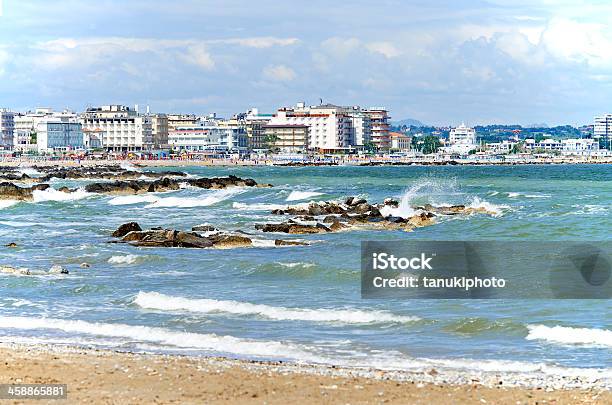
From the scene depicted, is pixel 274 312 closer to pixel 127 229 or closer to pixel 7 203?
pixel 127 229

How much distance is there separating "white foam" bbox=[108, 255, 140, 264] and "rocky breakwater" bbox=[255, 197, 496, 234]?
9.94 metres

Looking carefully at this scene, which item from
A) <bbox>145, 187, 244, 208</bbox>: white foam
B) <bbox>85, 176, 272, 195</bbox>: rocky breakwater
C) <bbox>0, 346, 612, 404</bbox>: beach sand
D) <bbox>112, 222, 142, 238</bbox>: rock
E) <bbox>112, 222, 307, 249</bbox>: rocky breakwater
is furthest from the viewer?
<bbox>85, 176, 272, 195</bbox>: rocky breakwater

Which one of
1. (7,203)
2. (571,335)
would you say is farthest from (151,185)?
Answer: (571,335)

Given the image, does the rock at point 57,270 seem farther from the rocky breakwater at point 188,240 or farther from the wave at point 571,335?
the wave at point 571,335

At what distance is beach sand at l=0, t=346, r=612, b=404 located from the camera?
41.9 feet

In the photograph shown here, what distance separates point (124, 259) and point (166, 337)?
11.9m

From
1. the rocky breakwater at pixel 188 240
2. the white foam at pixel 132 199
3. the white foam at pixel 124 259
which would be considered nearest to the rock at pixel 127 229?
the rocky breakwater at pixel 188 240

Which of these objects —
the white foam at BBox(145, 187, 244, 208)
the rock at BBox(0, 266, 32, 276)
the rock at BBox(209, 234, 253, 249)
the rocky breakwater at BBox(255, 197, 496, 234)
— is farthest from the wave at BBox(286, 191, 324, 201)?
the rock at BBox(0, 266, 32, 276)

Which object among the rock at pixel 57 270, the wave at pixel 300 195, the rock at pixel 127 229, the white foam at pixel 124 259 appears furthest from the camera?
the wave at pixel 300 195

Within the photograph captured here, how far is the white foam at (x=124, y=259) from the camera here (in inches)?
1137

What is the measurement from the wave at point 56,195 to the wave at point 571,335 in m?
48.0

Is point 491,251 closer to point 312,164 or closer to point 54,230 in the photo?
point 54,230

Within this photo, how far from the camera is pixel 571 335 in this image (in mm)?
17484

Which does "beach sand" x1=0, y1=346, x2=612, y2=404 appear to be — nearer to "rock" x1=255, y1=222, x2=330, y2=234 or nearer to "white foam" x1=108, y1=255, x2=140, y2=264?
"white foam" x1=108, y1=255, x2=140, y2=264
